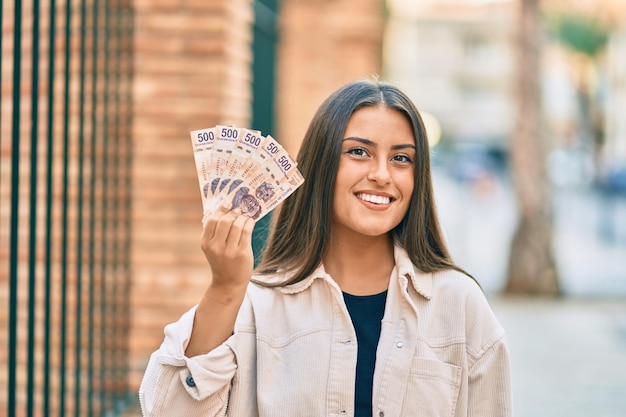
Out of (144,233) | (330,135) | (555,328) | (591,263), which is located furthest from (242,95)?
(591,263)

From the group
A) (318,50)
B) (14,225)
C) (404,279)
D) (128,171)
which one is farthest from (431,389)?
(318,50)

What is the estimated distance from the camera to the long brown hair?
250 cm

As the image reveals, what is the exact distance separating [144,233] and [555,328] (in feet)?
21.7

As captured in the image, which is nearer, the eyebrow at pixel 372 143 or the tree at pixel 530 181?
the eyebrow at pixel 372 143

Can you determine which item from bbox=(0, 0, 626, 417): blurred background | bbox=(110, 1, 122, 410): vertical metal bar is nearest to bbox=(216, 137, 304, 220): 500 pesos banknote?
bbox=(0, 0, 626, 417): blurred background

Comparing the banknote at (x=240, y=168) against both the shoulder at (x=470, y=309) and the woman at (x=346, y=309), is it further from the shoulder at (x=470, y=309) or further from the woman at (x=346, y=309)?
the shoulder at (x=470, y=309)

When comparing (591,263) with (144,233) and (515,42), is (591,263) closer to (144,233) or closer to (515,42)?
(515,42)

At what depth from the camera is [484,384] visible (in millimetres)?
2436

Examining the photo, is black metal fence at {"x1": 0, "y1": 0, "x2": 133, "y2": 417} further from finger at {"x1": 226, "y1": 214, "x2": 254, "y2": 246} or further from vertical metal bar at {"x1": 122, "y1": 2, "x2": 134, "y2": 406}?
finger at {"x1": 226, "y1": 214, "x2": 254, "y2": 246}

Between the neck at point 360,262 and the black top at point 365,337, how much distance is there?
0.05m

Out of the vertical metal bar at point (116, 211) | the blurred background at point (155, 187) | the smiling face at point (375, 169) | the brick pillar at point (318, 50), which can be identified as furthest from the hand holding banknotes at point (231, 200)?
the brick pillar at point (318, 50)

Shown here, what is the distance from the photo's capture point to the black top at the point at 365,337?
7.79 ft

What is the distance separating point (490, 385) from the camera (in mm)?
2439

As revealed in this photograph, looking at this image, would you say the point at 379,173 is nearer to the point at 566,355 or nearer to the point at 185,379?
the point at 185,379
